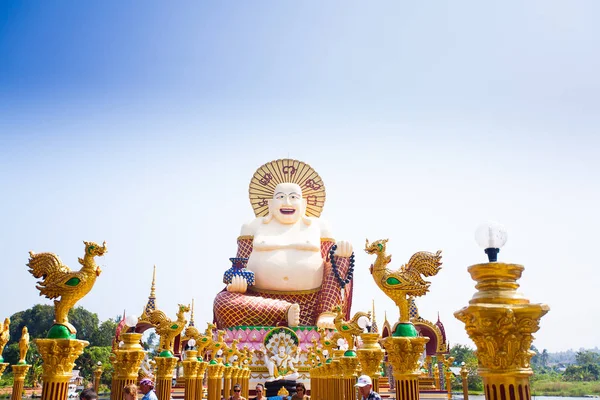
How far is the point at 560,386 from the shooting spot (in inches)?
1913

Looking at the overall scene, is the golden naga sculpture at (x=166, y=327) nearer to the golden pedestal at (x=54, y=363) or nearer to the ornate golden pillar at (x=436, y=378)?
the golden pedestal at (x=54, y=363)

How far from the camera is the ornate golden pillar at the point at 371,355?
10047mm

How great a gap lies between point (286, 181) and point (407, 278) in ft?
66.8

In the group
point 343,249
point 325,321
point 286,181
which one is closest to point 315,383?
point 325,321

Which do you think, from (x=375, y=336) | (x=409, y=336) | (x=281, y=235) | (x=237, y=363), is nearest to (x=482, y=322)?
(x=409, y=336)

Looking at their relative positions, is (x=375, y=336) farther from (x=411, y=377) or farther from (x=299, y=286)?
(x=299, y=286)

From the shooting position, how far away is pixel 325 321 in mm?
22625

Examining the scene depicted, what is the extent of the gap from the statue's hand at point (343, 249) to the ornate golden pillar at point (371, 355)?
13945 mm

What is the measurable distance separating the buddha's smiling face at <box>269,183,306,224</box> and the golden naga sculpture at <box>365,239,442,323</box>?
1796 cm

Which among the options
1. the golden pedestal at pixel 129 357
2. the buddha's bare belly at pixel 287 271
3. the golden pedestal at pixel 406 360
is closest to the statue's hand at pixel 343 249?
the buddha's bare belly at pixel 287 271

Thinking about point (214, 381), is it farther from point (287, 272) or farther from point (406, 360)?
point (406, 360)

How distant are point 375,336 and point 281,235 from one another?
15458 mm

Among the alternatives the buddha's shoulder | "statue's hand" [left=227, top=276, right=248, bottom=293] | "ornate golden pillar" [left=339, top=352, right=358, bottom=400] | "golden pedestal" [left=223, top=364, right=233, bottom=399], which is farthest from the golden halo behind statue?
"ornate golden pillar" [left=339, top=352, right=358, bottom=400]

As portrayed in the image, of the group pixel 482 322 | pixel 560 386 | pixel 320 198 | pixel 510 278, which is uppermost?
pixel 320 198
